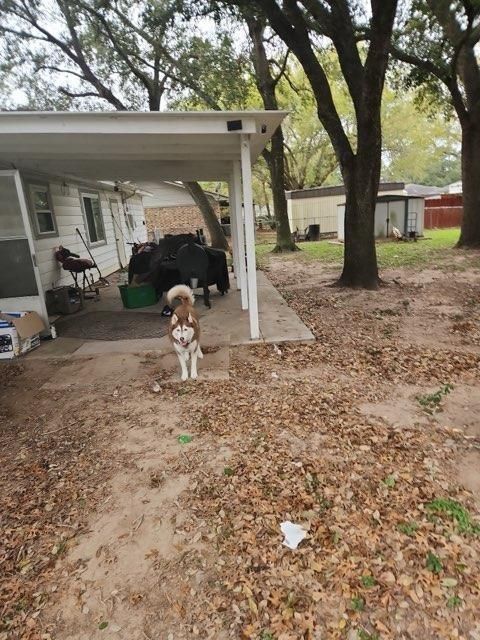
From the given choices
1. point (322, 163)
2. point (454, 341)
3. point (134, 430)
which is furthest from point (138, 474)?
point (322, 163)

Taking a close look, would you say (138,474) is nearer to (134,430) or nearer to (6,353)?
(134,430)

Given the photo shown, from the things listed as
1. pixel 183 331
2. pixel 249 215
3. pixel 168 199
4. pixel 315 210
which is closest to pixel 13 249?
pixel 183 331

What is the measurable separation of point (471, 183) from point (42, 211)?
12.5 metres

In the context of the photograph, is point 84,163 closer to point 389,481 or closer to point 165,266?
point 165,266

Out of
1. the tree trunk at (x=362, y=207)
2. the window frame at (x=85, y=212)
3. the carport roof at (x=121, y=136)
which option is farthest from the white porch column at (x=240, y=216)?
the window frame at (x=85, y=212)

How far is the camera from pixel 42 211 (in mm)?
7719

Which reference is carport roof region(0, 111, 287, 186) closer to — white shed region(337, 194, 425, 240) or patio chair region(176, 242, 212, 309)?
patio chair region(176, 242, 212, 309)

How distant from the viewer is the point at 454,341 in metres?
5.04

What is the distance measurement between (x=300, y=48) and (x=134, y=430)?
24.7ft

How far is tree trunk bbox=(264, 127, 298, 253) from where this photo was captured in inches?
606

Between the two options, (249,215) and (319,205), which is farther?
(319,205)

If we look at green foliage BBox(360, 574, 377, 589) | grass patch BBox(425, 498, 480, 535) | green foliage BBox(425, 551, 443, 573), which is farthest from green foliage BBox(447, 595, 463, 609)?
grass patch BBox(425, 498, 480, 535)

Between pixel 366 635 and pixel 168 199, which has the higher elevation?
pixel 168 199

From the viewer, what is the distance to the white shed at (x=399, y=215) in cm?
1700
